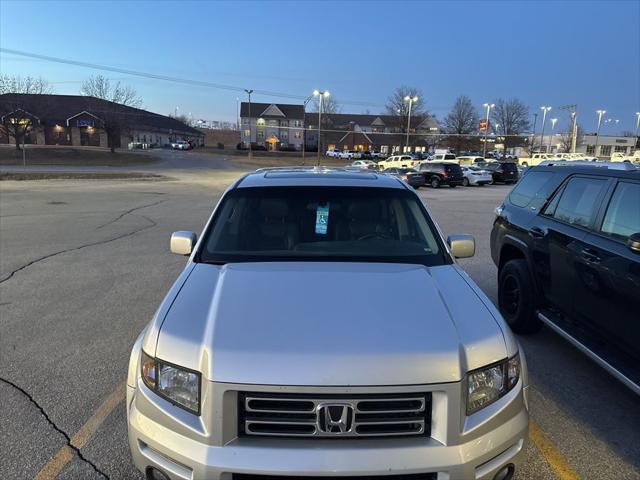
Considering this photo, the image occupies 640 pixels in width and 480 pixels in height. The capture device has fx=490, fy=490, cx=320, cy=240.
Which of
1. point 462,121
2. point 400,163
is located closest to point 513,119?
point 462,121

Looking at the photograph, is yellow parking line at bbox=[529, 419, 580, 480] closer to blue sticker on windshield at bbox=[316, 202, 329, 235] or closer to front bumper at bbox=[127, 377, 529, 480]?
front bumper at bbox=[127, 377, 529, 480]

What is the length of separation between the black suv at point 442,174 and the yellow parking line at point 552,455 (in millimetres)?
29363

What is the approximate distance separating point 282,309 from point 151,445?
0.83 m

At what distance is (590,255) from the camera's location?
3.88m

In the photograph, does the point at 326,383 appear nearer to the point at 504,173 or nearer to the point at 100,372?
the point at 100,372

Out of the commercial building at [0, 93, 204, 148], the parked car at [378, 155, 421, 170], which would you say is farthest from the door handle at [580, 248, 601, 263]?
the commercial building at [0, 93, 204, 148]

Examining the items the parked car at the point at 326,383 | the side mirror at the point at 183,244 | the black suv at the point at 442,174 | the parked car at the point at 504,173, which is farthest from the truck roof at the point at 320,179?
the parked car at the point at 504,173

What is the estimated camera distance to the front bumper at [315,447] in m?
1.95

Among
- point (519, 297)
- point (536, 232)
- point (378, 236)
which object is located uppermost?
point (378, 236)

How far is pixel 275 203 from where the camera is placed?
11.9 feet

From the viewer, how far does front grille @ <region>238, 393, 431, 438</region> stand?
2.03 meters

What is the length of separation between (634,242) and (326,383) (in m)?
2.49

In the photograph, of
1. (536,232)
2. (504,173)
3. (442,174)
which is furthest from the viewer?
(504,173)

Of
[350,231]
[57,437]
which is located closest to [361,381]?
[350,231]
